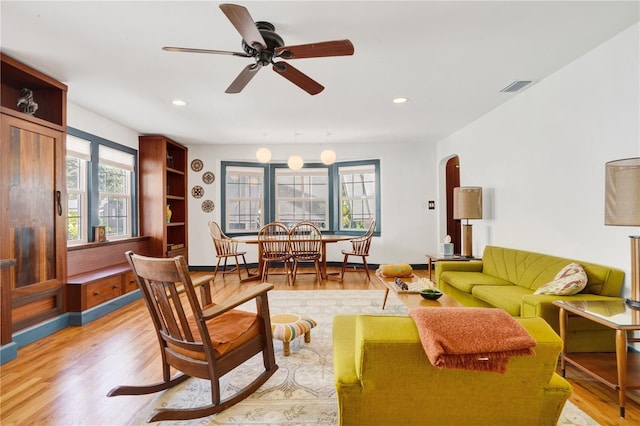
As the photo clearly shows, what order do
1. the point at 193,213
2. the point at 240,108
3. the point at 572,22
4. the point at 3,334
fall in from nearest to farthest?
the point at 572,22, the point at 3,334, the point at 240,108, the point at 193,213

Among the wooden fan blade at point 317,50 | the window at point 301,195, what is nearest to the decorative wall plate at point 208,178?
the window at point 301,195

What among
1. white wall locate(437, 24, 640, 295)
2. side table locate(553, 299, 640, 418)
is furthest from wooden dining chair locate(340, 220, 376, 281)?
side table locate(553, 299, 640, 418)

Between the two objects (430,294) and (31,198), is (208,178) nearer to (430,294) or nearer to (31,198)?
(31,198)

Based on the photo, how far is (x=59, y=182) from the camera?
306 cm

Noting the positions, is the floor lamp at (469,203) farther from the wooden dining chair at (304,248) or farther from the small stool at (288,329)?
the small stool at (288,329)

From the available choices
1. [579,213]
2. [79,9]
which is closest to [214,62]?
[79,9]

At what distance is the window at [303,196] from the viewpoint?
6426 millimetres

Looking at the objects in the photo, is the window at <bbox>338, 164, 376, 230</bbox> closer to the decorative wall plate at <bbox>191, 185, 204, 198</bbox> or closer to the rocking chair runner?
the decorative wall plate at <bbox>191, 185, 204, 198</bbox>

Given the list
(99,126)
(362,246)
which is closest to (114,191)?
(99,126)

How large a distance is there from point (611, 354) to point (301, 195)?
5113 millimetres

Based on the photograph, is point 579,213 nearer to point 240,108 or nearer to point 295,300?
point 295,300

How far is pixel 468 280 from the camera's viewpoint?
3238mm

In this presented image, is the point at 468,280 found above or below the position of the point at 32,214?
below

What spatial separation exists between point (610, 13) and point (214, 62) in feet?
9.54
